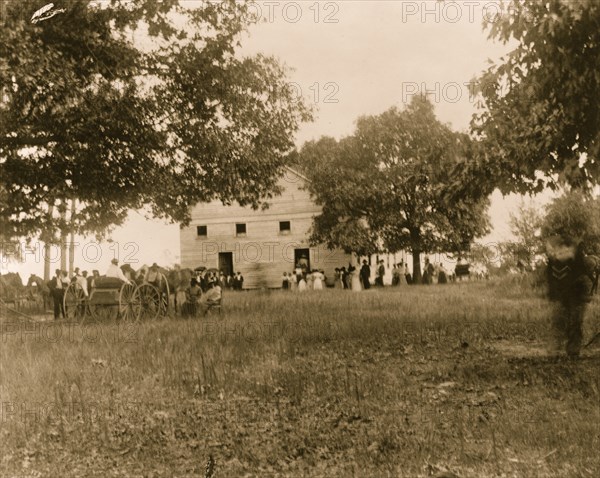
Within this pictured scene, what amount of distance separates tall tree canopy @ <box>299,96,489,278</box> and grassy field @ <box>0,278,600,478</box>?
3070 mm

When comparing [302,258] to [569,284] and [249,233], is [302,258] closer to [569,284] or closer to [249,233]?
[249,233]

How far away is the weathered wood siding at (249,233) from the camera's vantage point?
1482 cm

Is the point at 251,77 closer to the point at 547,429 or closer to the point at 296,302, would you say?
the point at 296,302

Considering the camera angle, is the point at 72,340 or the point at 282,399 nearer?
the point at 282,399

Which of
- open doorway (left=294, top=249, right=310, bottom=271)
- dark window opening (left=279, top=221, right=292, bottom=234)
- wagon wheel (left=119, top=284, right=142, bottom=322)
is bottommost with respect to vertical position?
wagon wheel (left=119, top=284, right=142, bottom=322)

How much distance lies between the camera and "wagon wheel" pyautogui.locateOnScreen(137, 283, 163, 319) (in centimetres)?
1577

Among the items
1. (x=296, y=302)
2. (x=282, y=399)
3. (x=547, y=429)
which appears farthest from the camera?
(x=296, y=302)

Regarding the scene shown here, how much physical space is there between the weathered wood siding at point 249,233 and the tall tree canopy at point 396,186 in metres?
1.15

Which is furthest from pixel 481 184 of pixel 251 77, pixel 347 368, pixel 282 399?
pixel 251 77

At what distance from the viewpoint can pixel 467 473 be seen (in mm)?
5141

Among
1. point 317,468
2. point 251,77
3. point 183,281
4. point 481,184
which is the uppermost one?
point 251,77

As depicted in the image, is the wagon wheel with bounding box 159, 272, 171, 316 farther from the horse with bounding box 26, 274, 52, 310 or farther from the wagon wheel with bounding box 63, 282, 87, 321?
the horse with bounding box 26, 274, 52, 310

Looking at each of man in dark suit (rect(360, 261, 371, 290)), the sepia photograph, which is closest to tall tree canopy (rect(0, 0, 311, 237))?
the sepia photograph

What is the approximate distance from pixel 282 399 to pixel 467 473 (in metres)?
3.00
